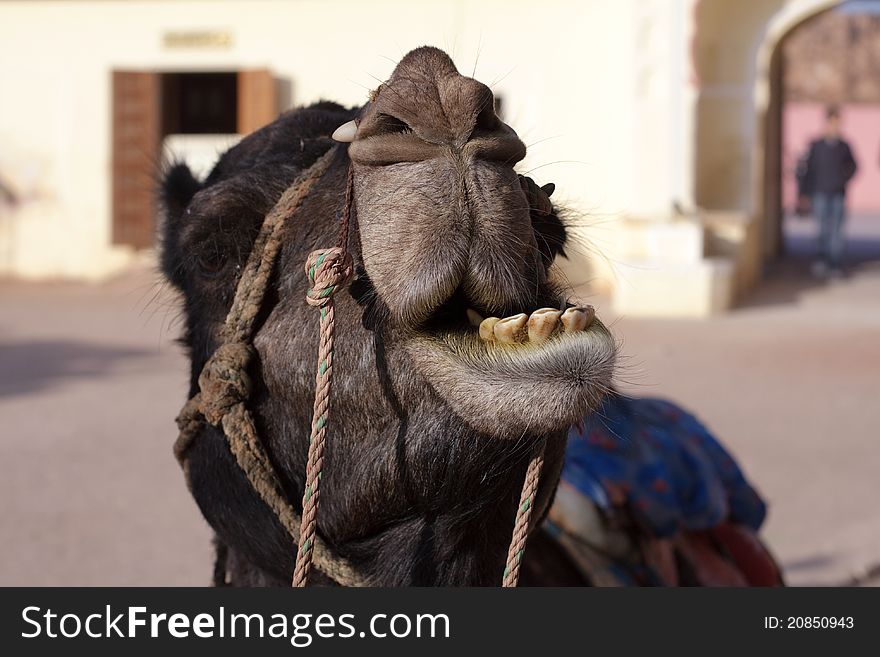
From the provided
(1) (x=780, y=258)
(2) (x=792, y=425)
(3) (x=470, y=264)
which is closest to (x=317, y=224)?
(3) (x=470, y=264)

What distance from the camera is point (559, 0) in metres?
14.3

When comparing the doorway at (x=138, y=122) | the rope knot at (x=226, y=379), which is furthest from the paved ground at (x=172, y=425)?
the doorway at (x=138, y=122)

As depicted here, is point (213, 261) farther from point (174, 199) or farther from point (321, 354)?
point (321, 354)

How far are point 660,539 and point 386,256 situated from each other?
1657mm

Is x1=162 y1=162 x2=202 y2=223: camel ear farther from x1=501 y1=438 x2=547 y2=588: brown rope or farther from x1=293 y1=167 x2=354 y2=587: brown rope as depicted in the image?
x1=501 y1=438 x2=547 y2=588: brown rope

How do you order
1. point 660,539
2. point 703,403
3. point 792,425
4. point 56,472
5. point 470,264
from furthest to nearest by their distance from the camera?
point 703,403, point 792,425, point 56,472, point 660,539, point 470,264

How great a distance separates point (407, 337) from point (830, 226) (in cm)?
1485

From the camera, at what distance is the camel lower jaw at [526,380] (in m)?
1.63

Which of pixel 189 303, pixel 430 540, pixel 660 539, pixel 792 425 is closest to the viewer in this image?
pixel 430 540

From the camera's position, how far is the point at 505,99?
1462 centimetres

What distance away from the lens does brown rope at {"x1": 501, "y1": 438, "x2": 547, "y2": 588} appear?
5.92ft

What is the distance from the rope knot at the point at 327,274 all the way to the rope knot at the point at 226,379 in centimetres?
28

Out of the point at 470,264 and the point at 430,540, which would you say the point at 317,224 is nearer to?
the point at 470,264

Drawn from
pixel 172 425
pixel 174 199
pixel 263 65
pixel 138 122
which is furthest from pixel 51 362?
pixel 174 199
